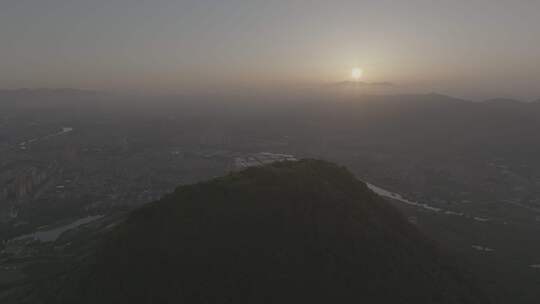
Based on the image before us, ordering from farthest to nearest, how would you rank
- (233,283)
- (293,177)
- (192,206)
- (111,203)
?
(111,203) → (293,177) → (192,206) → (233,283)

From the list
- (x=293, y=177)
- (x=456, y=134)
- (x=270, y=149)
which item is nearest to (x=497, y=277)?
(x=293, y=177)

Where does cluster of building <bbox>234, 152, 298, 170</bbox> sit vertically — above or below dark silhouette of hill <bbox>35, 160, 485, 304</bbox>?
below

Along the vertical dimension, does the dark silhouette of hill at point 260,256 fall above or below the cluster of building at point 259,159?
above

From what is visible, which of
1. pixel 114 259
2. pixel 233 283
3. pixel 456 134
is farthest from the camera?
pixel 456 134

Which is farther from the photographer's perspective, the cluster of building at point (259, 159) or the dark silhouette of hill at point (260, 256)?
the cluster of building at point (259, 159)

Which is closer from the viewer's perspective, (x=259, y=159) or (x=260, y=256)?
(x=260, y=256)

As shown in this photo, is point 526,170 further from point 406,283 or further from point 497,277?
point 406,283

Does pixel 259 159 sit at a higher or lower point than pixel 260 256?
lower

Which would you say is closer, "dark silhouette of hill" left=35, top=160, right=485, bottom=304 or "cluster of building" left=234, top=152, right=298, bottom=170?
"dark silhouette of hill" left=35, top=160, right=485, bottom=304
